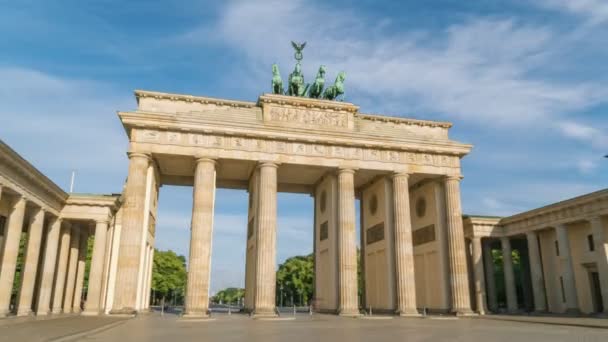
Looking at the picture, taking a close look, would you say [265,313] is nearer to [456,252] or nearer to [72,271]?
[456,252]

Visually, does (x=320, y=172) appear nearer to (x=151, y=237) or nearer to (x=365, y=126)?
(x=365, y=126)

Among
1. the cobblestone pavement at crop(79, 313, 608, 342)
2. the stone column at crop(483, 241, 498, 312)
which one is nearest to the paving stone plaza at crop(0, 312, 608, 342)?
the cobblestone pavement at crop(79, 313, 608, 342)

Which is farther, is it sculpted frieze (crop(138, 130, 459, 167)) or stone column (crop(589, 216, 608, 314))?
sculpted frieze (crop(138, 130, 459, 167))

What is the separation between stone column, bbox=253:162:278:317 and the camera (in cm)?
3032

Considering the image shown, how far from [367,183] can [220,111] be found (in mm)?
15397

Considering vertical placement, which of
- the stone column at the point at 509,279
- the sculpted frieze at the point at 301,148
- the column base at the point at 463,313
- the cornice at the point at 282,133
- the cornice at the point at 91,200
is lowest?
the column base at the point at 463,313

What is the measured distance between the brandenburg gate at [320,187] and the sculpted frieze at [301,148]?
83mm

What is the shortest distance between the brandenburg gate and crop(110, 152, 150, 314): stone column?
0.22 feet

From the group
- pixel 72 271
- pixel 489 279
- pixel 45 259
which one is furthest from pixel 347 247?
pixel 72 271

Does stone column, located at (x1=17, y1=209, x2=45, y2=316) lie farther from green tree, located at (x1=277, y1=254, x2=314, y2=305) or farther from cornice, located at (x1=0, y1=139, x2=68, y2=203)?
green tree, located at (x1=277, y1=254, x2=314, y2=305)

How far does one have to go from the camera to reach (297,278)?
86.3 metres

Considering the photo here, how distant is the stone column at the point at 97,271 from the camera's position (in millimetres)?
29484

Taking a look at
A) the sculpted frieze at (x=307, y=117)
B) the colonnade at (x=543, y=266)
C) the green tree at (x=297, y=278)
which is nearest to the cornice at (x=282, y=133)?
the sculpted frieze at (x=307, y=117)

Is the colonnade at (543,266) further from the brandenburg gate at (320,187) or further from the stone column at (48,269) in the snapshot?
the stone column at (48,269)
